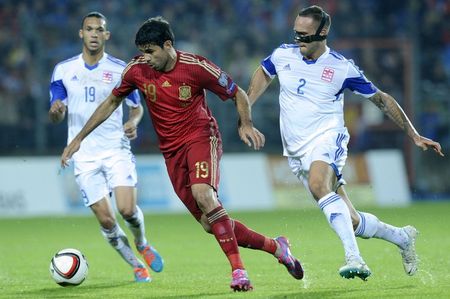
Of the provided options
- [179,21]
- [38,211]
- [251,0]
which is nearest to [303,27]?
[38,211]

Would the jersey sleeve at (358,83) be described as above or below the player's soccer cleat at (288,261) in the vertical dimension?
above

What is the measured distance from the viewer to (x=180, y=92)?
830cm

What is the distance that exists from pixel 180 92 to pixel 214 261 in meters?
3.58

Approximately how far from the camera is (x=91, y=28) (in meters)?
10.2

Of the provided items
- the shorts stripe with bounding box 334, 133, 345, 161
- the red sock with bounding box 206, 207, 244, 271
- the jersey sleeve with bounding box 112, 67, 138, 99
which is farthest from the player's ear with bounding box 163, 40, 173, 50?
the shorts stripe with bounding box 334, 133, 345, 161

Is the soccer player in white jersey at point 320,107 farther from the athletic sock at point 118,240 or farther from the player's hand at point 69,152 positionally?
the athletic sock at point 118,240

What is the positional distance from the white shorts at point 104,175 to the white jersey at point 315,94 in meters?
1.90

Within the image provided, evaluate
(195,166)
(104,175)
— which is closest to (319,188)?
(195,166)

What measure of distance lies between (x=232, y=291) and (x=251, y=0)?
15145 millimetres

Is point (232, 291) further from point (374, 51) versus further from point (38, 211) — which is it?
point (374, 51)

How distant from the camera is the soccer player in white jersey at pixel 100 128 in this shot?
10.1 m

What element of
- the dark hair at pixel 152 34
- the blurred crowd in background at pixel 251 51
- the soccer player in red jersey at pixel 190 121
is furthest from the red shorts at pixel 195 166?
the blurred crowd in background at pixel 251 51

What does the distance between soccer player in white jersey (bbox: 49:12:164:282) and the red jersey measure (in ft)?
5.30

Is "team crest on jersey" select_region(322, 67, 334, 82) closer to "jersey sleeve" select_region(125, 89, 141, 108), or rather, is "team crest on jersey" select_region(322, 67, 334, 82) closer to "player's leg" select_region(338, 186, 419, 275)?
"player's leg" select_region(338, 186, 419, 275)
